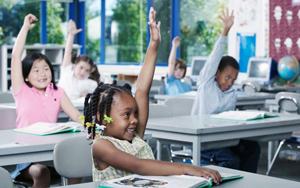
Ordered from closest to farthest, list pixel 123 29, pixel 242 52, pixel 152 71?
pixel 152 71
pixel 242 52
pixel 123 29

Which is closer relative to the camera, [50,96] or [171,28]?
[50,96]

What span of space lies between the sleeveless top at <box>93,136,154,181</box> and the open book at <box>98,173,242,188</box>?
0.19 metres

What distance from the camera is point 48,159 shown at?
127 inches

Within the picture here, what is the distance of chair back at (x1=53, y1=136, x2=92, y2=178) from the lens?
2.89 meters

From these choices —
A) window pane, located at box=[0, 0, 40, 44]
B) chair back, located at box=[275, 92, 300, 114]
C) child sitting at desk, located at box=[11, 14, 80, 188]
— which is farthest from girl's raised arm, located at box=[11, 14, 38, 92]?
window pane, located at box=[0, 0, 40, 44]

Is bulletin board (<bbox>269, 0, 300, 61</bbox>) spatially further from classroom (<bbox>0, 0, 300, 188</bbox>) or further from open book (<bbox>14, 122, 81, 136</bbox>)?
open book (<bbox>14, 122, 81, 136</bbox>)

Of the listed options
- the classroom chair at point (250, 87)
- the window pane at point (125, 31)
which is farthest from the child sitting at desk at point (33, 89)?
the window pane at point (125, 31)

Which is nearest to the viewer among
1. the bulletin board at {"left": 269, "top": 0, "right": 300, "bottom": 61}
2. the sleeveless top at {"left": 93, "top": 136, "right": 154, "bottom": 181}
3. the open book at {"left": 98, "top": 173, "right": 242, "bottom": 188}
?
the open book at {"left": 98, "top": 173, "right": 242, "bottom": 188}

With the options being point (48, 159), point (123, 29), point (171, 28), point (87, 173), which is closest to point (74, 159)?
point (87, 173)

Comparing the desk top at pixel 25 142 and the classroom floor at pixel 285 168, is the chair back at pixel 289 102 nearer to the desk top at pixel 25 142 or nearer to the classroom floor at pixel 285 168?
the classroom floor at pixel 285 168

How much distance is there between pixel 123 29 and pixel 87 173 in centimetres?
974

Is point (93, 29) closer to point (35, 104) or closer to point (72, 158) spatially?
point (35, 104)

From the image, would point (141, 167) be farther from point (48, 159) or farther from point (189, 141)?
point (189, 141)

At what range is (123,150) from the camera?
2.37 m
